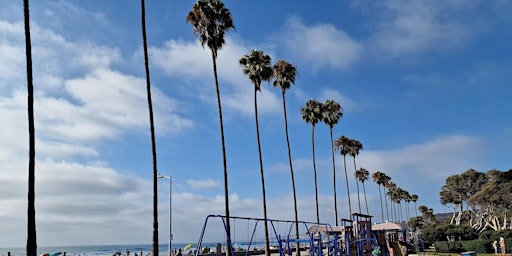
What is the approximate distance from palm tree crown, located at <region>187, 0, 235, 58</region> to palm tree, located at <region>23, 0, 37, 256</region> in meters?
15.4

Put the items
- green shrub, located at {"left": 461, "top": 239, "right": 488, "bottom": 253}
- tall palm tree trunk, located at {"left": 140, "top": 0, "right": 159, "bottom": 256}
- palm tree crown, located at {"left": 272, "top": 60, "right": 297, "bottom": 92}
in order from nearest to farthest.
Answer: tall palm tree trunk, located at {"left": 140, "top": 0, "right": 159, "bottom": 256}, palm tree crown, located at {"left": 272, "top": 60, "right": 297, "bottom": 92}, green shrub, located at {"left": 461, "top": 239, "right": 488, "bottom": 253}

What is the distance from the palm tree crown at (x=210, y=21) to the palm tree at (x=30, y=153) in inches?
607

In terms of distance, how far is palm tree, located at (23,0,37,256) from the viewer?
16.0m

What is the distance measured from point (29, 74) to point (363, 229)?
27501 mm

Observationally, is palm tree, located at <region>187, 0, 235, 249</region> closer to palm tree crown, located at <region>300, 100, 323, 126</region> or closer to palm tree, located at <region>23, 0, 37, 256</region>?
palm tree, located at <region>23, 0, 37, 256</region>

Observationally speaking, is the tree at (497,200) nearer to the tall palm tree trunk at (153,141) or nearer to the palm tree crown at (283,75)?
the palm tree crown at (283,75)

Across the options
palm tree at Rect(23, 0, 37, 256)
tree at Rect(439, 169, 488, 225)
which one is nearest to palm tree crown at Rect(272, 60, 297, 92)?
palm tree at Rect(23, 0, 37, 256)

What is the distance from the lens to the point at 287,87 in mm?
46281

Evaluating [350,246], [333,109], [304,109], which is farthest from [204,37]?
[333,109]

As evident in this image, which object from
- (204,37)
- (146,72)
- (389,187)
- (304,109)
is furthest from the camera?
(389,187)

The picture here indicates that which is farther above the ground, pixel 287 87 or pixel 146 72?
pixel 287 87

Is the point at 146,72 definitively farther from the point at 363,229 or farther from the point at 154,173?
the point at 363,229

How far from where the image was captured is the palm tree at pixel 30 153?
16.0 metres

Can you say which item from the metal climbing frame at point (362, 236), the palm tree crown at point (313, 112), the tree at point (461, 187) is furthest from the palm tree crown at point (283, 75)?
the tree at point (461, 187)
